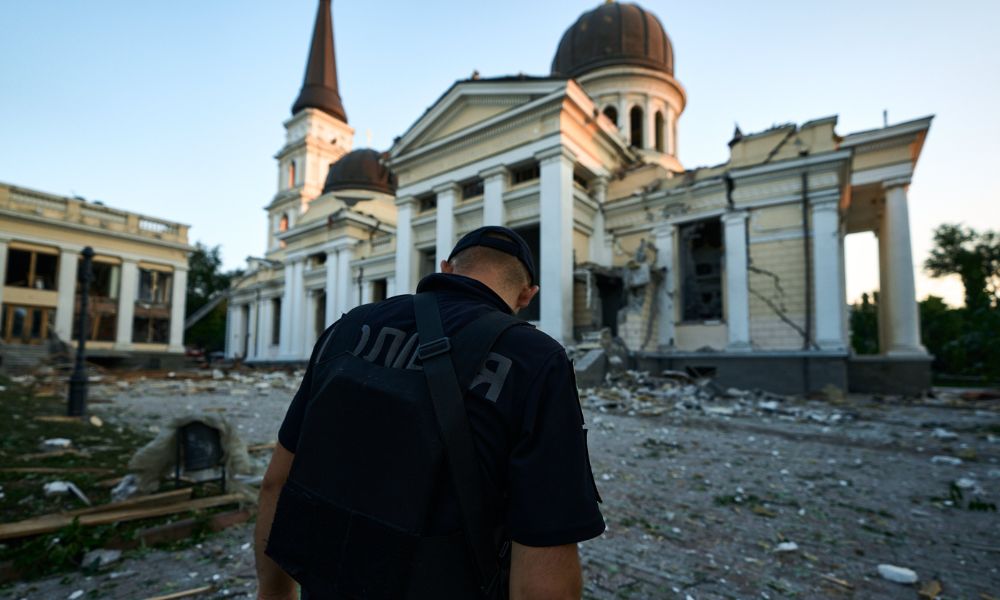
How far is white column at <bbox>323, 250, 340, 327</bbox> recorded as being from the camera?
26.8 m

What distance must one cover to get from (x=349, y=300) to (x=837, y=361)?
73.9 feet

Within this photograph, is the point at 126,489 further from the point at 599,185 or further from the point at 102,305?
the point at 102,305

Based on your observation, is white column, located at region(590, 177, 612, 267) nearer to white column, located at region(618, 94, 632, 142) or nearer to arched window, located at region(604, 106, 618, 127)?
white column, located at region(618, 94, 632, 142)

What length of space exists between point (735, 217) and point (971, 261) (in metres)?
29.6

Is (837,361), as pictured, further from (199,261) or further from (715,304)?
(199,261)

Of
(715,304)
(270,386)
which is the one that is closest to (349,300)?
(270,386)

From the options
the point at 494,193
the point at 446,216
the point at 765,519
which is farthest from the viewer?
the point at 446,216

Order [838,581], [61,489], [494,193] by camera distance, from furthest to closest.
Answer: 1. [494,193]
2. [61,489]
3. [838,581]

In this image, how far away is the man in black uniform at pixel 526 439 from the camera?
1.07m

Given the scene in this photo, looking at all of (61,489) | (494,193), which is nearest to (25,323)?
(494,193)

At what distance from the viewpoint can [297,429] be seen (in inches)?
60.6

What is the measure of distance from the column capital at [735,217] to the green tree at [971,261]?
2738 centimetres

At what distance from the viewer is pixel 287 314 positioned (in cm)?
2952

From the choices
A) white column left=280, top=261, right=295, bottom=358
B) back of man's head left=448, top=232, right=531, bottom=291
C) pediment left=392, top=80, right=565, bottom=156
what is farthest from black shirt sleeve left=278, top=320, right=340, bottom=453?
white column left=280, top=261, right=295, bottom=358
